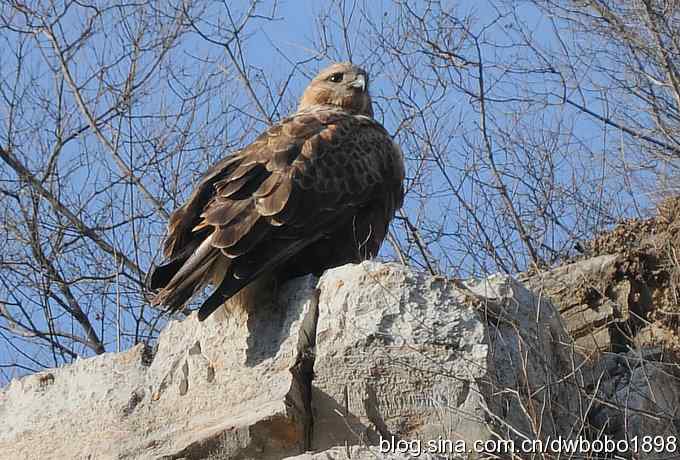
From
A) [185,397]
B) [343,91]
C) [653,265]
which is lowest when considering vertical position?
[185,397]

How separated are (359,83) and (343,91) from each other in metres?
0.12

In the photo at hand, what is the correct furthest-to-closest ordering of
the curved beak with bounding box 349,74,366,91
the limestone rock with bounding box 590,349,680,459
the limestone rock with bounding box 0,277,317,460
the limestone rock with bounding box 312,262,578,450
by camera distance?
1. the curved beak with bounding box 349,74,366,91
2. the limestone rock with bounding box 590,349,680,459
3. the limestone rock with bounding box 0,277,317,460
4. the limestone rock with bounding box 312,262,578,450

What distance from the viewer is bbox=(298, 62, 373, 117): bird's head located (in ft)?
29.0

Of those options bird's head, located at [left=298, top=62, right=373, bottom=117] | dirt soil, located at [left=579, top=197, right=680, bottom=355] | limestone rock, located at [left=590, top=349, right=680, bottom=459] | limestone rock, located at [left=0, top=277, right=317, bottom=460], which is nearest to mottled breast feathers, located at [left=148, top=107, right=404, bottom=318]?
limestone rock, located at [left=0, top=277, right=317, bottom=460]

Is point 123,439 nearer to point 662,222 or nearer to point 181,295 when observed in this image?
point 181,295

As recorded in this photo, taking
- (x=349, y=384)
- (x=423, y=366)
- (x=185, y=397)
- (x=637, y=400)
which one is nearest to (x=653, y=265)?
(x=637, y=400)

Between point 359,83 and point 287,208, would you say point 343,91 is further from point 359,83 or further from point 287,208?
point 287,208

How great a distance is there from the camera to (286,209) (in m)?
6.56

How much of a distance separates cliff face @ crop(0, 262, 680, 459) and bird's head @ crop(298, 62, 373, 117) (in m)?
2.76

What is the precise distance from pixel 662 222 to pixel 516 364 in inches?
120

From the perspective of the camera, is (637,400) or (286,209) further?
(286,209)

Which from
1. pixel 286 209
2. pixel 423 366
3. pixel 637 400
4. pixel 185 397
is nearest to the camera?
pixel 423 366

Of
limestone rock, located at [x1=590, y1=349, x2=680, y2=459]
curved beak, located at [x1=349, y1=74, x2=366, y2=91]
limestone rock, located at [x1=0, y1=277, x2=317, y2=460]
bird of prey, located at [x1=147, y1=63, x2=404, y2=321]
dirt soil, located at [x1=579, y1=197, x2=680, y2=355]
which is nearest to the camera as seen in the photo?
limestone rock, located at [x1=0, y1=277, x2=317, y2=460]

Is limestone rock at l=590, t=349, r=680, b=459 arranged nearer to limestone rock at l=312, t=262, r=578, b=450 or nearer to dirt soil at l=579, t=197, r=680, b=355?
limestone rock at l=312, t=262, r=578, b=450
